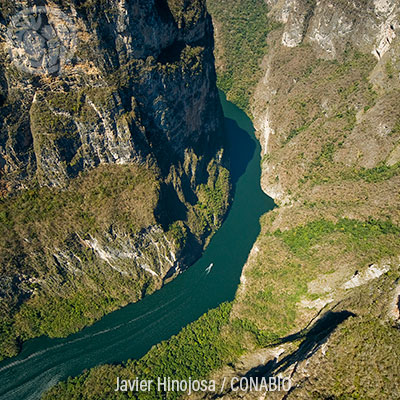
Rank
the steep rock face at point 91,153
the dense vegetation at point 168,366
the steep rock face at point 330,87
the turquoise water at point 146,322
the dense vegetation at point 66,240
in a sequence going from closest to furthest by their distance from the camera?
the steep rock face at point 91,153 < the dense vegetation at point 168,366 < the turquoise water at point 146,322 < the dense vegetation at point 66,240 < the steep rock face at point 330,87

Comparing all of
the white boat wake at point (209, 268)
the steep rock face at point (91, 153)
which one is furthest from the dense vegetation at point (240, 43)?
the white boat wake at point (209, 268)

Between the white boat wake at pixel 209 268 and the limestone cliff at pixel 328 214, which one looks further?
the white boat wake at pixel 209 268

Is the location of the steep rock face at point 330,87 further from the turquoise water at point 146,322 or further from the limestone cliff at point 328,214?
the turquoise water at point 146,322

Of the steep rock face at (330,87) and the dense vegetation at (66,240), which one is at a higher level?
the steep rock face at (330,87)

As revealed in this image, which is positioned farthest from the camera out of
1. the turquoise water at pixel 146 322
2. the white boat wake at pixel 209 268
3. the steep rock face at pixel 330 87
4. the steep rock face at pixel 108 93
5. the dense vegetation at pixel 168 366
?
the steep rock face at pixel 330 87

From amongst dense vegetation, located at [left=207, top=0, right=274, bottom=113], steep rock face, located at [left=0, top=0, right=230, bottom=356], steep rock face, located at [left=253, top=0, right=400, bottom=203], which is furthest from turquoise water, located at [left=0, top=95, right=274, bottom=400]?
dense vegetation, located at [left=207, top=0, right=274, bottom=113]

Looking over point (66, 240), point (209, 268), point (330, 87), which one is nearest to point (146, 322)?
point (209, 268)
